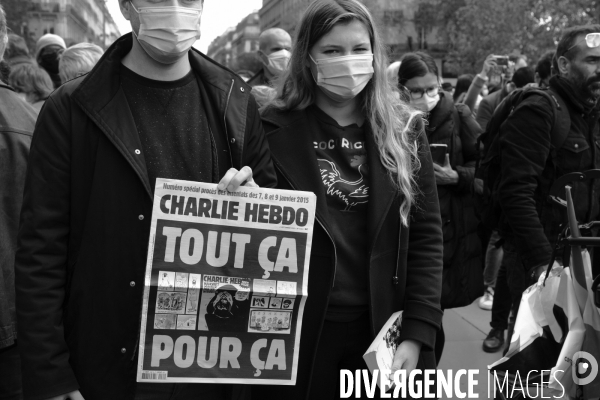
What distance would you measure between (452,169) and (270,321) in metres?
2.64

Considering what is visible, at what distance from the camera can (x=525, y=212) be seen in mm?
3838

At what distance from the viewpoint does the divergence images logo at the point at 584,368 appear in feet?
9.05

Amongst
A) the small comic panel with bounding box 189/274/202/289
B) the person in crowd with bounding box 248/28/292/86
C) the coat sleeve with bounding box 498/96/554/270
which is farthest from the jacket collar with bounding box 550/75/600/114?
the small comic panel with bounding box 189/274/202/289

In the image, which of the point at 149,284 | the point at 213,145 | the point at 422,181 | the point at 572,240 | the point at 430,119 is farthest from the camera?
the point at 430,119

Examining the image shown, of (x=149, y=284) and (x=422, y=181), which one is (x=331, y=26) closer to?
(x=422, y=181)

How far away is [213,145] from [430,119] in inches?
105

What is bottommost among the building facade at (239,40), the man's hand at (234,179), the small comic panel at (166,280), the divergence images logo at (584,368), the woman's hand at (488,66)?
the divergence images logo at (584,368)

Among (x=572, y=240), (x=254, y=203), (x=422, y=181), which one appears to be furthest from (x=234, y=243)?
(x=572, y=240)

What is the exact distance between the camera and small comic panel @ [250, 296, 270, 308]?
215 cm

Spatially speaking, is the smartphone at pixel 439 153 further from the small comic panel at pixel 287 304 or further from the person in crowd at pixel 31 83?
the person in crowd at pixel 31 83

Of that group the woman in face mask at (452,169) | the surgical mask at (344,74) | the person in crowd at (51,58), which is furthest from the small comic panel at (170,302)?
the person in crowd at (51,58)

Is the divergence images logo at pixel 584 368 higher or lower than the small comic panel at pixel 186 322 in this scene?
lower

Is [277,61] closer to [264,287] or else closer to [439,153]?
[439,153]

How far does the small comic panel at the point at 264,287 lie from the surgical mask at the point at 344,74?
831 mm
